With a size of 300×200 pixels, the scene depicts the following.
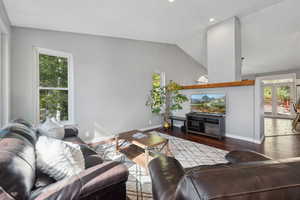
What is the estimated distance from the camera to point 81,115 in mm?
3502

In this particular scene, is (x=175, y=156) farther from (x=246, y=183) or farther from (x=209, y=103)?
(x=246, y=183)

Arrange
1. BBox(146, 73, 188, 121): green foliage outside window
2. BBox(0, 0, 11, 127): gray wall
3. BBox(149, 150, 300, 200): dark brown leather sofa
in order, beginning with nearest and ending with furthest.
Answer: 1. BBox(149, 150, 300, 200): dark brown leather sofa
2. BBox(0, 0, 11, 127): gray wall
3. BBox(146, 73, 188, 121): green foliage outside window

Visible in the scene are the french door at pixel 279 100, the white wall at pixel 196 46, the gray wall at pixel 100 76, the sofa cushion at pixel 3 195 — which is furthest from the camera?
the french door at pixel 279 100

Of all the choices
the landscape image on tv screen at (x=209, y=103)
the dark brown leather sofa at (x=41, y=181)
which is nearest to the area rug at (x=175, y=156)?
the dark brown leather sofa at (x=41, y=181)

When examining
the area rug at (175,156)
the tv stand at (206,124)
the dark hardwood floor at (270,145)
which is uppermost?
the tv stand at (206,124)

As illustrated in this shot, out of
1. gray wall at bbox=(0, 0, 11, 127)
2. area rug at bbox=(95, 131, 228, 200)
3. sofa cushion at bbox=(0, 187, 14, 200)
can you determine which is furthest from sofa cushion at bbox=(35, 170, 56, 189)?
gray wall at bbox=(0, 0, 11, 127)

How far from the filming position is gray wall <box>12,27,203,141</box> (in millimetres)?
2891

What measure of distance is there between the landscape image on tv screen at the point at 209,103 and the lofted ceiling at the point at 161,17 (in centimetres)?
199

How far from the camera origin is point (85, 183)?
0.99 meters

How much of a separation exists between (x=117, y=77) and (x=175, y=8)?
2244 millimetres

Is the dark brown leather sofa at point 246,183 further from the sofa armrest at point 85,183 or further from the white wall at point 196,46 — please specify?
the white wall at point 196,46

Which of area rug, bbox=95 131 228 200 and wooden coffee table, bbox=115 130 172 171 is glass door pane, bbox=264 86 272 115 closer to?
area rug, bbox=95 131 228 200

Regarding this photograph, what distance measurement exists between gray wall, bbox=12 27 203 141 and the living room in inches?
1.0

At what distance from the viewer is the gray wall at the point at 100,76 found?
289cm
